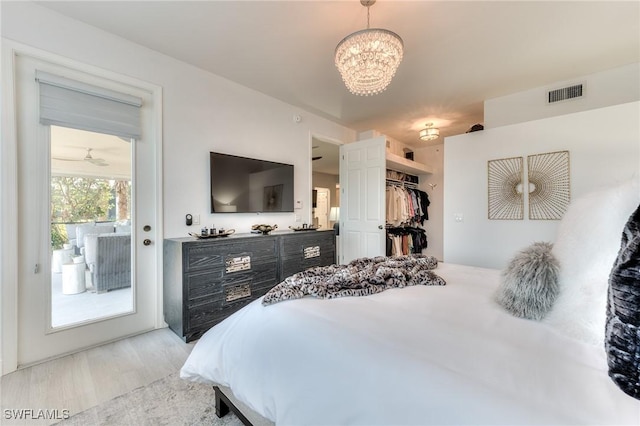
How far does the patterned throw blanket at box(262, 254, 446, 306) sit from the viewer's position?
128 cm

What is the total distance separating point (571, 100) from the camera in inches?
114

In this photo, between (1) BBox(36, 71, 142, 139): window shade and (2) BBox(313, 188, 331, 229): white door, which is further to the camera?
(2) BBox(313, 188, 331, 229): white door

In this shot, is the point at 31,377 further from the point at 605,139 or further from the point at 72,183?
the point at 605,139

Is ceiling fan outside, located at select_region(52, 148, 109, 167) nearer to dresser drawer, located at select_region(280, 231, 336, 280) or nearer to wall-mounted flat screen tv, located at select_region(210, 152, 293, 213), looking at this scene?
wall-mounted flat screen tv, located at select_region(210, 152, 293, 213)

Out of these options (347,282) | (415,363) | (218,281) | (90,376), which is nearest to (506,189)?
(347,282)

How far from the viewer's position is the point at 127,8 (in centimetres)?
188

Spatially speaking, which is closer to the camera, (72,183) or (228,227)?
(72,183)

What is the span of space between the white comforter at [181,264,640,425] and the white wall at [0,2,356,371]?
174 cm

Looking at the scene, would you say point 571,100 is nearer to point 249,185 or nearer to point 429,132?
point 429,132

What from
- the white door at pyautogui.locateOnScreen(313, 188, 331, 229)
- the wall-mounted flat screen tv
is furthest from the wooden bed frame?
the white door at pyautogui.locateOnScreen(313, 188, 331, 229)

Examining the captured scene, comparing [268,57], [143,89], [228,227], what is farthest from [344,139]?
[143,89]

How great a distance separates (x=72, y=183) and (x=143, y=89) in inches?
40.3

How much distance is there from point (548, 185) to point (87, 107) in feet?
14.5

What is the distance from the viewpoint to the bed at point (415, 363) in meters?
0.61
